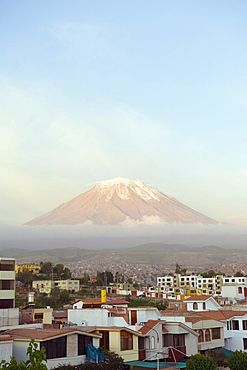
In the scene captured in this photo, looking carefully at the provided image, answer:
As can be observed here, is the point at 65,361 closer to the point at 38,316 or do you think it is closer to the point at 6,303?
the point at 6,303

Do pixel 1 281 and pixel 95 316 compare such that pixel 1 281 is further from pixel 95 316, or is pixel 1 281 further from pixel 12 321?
pixel 95 316

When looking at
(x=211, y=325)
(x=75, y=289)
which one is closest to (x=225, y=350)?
(x=211, y=325)

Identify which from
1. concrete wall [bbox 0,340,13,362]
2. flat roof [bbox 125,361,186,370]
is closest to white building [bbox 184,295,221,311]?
flat roof [bbox 125,361,186,370]

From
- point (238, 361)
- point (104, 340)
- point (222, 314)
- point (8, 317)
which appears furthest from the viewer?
point (222, 314)

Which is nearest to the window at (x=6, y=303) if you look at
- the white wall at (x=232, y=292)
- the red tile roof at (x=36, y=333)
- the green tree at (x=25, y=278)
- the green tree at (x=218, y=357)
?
the red tile roof at (x=36, y=333)

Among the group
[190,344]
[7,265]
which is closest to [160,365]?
[190,344]

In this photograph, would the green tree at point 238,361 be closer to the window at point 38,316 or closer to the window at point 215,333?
the window at point 215,333
